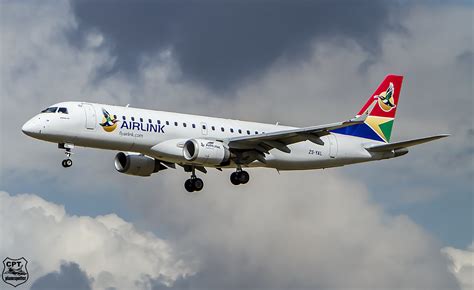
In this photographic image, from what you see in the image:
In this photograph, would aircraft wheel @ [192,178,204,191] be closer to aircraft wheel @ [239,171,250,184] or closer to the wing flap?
aircraft wheel @ [239,171,250,184]

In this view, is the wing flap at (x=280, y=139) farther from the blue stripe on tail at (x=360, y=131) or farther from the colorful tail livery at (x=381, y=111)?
the colorful tail livery at (x=381, y=111)

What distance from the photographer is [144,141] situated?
200 ft

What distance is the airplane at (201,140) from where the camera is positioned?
5972 cm

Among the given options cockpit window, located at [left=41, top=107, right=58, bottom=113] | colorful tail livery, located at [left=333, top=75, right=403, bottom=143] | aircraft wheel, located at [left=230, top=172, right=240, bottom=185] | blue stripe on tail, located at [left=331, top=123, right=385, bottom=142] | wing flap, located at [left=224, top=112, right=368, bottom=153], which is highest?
colorful tail livery, located at [left=333, top=75, right=403, bottom=143]

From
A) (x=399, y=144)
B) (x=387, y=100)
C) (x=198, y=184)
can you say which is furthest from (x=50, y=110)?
(x=387, y=100)

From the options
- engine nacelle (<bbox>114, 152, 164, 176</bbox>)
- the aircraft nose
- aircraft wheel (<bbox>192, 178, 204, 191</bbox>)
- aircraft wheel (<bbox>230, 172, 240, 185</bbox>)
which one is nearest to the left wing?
aircraft wheel (<bbox>230, 172, 240, 185</bbox>)

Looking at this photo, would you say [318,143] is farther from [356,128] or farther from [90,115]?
[90,115]

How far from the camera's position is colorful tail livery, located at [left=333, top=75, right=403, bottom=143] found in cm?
7075

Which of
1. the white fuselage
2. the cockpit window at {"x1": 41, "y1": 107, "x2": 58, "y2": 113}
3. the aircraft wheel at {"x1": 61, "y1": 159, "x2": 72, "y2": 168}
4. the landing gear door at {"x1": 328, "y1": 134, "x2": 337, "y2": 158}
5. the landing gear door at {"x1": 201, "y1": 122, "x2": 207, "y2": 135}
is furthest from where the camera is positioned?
the landing gear door at {"x1": 328, "y1": 134, "x2": 337, "y2": 158}

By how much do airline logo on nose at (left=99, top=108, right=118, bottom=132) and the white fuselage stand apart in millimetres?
76

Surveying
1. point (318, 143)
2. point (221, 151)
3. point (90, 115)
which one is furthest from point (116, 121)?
point (318, 143)

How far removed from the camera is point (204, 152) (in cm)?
6147

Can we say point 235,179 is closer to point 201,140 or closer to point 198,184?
point 198,184

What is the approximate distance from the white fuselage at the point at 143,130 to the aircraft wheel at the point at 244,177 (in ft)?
2.42
